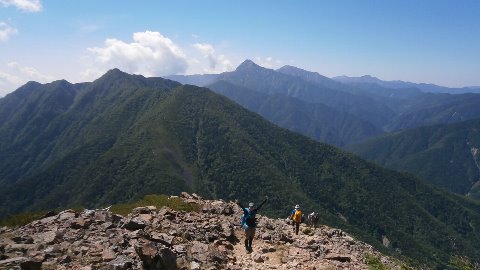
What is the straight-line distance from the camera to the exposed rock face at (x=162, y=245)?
20.3 metres

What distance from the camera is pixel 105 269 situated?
19328 millimetres

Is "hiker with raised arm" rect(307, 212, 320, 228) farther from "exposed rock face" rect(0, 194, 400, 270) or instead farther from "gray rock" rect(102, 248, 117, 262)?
"gray rock" rect(102, 248, 117, 262)

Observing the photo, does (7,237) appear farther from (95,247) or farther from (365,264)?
(365,264)

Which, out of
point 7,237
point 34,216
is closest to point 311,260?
point 7,237

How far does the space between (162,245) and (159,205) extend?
1396cm

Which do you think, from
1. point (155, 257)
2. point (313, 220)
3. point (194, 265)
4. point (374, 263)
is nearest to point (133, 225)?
point (194, 265)

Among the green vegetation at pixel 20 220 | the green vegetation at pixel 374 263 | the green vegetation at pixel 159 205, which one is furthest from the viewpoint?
the green vegetation at pixel 159 205

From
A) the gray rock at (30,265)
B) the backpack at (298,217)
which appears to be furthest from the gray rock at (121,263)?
the backpack at (298,217)

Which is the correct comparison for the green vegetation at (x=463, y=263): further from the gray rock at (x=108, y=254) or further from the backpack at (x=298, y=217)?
the gray rock at (x=108, y=254)

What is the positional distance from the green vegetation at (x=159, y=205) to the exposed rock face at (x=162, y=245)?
6.75ft

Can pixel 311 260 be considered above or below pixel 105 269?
below

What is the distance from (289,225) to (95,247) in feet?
63.4

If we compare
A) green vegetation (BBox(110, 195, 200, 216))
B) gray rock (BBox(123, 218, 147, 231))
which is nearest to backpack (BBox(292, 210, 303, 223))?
green vegetation (BBox(110, 195, 200, 216))

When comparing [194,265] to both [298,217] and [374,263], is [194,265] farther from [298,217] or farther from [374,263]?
[298,217]
